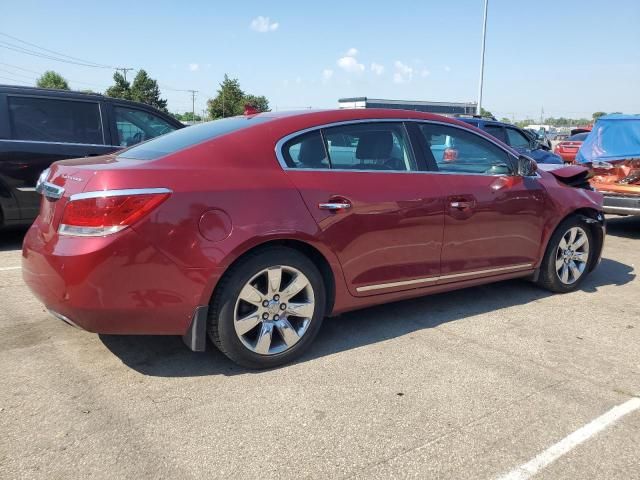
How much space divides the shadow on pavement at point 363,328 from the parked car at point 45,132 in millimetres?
3218

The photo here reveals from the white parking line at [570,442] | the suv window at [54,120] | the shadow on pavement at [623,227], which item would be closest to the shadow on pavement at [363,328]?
the white parking line at [570,442]

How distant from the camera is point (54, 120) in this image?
6270 mm

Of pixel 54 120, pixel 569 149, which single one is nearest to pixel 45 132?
pixel 54 120

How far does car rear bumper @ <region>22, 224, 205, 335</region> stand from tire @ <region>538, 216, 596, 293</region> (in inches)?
130

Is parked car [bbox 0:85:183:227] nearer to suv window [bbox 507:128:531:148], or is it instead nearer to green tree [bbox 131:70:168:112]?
suv window [bbox 507:128:531:148]

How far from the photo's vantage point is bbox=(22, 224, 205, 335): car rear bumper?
277cm

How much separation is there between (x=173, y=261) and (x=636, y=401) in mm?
2663

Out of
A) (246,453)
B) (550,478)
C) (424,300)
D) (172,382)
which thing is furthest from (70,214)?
(424,300)

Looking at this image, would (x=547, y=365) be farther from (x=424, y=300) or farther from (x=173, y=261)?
(x=173, y=261)

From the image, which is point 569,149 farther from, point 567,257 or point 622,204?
point 567,257

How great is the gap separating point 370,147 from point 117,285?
6.28 feet

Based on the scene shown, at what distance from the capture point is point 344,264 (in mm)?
Result: 3496

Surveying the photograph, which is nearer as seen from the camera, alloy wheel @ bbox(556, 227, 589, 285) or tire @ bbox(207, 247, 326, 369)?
tire @ bbox(207, 247, 326, 369)

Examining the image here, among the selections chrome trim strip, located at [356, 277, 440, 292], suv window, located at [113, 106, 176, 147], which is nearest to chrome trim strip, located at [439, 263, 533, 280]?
chrome trim strip, located at [356, 277, 440, 292]
